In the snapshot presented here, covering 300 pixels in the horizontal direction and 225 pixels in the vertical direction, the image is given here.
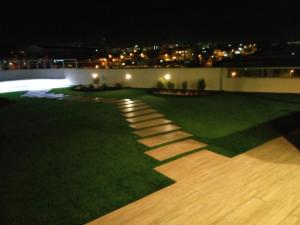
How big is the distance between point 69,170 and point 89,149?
2.71 feet

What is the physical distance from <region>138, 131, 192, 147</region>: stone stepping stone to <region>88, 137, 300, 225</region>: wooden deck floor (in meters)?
0.82

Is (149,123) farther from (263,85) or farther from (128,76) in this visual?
(128,76)

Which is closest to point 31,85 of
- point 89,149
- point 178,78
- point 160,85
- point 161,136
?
point 160,85

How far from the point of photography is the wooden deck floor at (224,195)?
8.05ft

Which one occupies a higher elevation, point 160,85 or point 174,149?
point 160,85

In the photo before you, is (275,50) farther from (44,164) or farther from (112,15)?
(44,164)

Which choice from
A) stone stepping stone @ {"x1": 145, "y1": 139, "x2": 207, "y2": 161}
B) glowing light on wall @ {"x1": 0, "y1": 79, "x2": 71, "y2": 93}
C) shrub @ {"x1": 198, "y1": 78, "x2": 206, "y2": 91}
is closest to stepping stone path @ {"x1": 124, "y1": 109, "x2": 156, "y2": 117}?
stone stepping stone @ {"x1": 145, "y1": 139, "x2": 207, "y2": 161}

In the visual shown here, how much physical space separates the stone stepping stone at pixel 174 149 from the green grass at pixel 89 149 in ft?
0.61

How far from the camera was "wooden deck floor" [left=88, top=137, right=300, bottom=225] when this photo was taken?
245 centimetres

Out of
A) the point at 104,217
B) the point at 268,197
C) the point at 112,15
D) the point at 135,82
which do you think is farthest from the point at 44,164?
the point at 112,15

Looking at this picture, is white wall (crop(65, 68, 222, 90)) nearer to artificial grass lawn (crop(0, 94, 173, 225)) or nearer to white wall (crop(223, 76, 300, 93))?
white wall (crop(223, 76, 300, 93))

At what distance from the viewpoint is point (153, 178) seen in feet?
10.8

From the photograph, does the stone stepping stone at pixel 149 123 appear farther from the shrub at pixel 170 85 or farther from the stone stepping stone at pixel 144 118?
the shrub at pixel 170 85

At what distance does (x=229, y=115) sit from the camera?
6.51 metres
